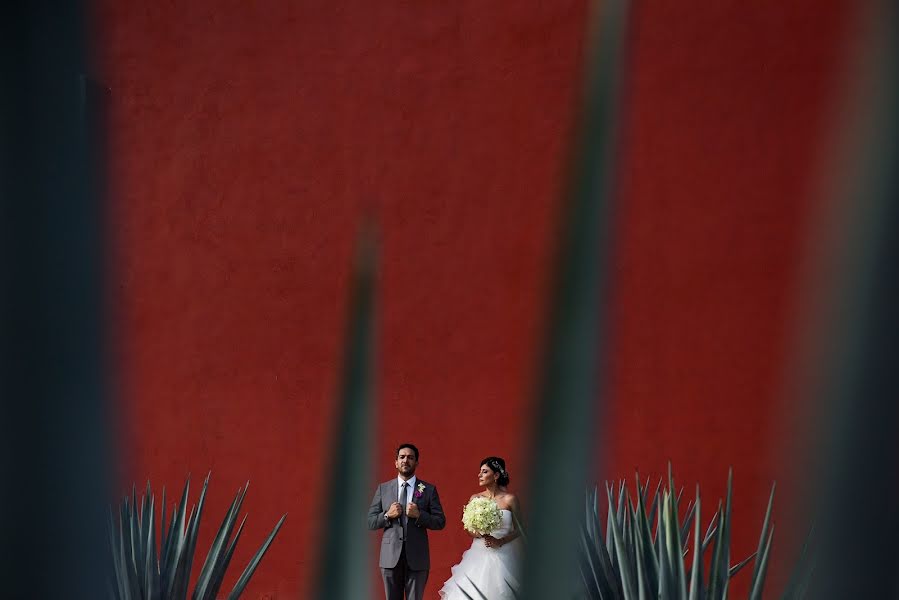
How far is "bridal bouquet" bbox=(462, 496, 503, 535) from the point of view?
4.79 meters

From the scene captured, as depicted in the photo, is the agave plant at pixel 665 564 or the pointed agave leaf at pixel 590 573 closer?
the agave plant at pixel 665 564

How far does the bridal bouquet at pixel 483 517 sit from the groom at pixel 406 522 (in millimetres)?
135

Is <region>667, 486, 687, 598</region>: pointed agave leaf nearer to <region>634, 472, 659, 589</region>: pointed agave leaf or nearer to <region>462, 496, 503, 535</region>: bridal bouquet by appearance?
<region>634, 472, 659, 589</region>: pointed agave leaf

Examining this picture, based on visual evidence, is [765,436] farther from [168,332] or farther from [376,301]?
[168,332]

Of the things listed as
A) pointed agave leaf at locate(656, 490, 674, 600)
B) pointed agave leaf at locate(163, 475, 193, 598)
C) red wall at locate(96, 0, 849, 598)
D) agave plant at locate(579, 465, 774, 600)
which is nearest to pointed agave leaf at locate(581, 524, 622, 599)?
agave plant at locate(579, 465, 774, 600)

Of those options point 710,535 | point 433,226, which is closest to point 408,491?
point 710,535

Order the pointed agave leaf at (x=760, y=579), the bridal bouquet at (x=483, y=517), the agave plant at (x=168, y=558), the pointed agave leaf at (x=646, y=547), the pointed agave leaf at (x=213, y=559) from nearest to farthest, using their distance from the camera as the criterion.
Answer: the pointed agave leaf at (x=760, y=579)
the pointed agave leaf at (x=646, y=547)
the agave plant at (x=168, y=558)
the pointed agave leaf at (x=213, y=559)
the bridal bouquet at (x=483, y=517)

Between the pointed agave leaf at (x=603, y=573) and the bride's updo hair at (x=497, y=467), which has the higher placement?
the pointed agave leaf at (x=603, y=573)

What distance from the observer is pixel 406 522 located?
492 cm

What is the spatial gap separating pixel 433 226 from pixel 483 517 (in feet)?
6.28

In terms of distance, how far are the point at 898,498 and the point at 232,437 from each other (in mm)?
5352

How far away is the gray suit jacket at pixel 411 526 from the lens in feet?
16.1

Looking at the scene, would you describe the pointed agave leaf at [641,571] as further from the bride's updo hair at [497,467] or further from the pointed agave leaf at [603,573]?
the bride's updo hair at [497,467]

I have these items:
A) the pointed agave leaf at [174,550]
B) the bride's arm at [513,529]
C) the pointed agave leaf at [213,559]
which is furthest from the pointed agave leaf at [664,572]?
the bride's arm at [513,529]
